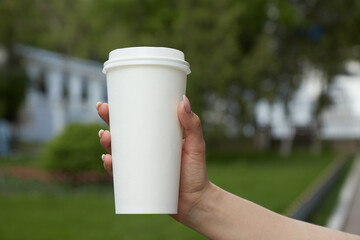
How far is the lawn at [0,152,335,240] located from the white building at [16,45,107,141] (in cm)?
1515

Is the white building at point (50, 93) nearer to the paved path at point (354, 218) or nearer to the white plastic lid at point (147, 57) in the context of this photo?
the paved path at point (354, 218)

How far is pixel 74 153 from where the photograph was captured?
10602 mm

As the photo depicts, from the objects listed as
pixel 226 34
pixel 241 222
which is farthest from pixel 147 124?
pixel 226 34

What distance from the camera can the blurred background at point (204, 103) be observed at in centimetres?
738

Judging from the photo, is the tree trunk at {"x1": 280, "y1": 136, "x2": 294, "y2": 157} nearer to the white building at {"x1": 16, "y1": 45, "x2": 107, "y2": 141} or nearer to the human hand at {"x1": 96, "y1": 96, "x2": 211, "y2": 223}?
the white building at {"x1": 16, "y1": 45, "x2": 107, "y2": 141}

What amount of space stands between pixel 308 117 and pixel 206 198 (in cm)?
2873

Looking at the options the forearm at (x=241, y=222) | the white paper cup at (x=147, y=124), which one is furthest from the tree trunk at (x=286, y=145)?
the white paper cup at (x=147, y=124)

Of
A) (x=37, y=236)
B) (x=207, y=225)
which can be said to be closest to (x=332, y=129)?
(x=37, y=236)

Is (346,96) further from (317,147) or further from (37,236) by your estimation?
(37,236)

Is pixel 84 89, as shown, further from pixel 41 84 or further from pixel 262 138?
pixel 262 138

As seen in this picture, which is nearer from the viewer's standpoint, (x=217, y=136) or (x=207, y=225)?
(x=207, y=225)

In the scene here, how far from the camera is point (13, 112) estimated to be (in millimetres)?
24984

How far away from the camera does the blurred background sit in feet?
24.2

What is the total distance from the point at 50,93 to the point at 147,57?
26656 millimetres
